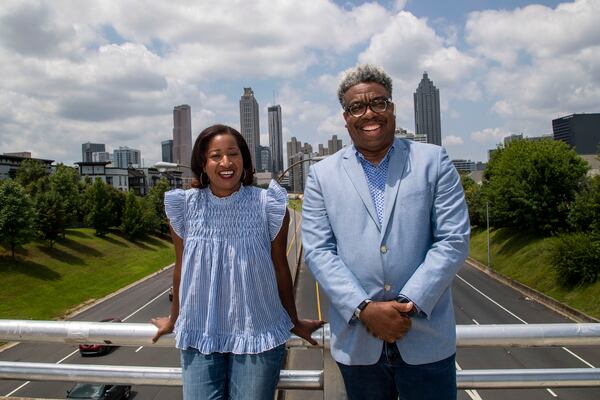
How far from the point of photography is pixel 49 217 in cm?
4216

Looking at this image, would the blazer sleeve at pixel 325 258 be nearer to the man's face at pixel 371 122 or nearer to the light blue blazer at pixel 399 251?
the light blue blazer at pixel 399 251

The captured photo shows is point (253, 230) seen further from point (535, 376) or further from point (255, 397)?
point (535, 376)

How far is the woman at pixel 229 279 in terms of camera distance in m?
2.63

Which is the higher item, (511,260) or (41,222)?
(41,222)

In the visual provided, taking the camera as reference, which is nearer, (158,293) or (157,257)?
(158,293)

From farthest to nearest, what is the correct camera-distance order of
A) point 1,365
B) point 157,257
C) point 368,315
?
point 157,257 → point 1,365 → point 368,315

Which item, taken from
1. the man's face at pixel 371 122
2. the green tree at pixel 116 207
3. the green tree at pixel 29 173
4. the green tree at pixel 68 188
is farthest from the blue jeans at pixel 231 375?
the green tree at pixel 29 173

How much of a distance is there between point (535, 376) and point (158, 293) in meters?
34.6

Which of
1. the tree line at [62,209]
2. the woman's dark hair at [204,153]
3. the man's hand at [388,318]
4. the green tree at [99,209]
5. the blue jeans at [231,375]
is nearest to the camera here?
the man's hand at [388,318]

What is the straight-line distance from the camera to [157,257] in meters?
50.8

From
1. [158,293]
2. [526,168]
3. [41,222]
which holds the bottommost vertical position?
[158,293]

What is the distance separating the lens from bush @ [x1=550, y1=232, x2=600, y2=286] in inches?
1127

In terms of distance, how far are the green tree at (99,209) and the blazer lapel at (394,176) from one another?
185ft

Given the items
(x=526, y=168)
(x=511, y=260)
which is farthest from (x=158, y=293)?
(x=526, y=168)
